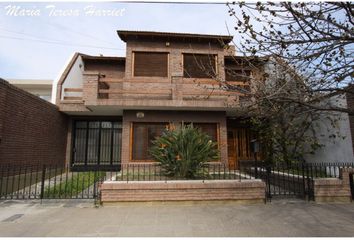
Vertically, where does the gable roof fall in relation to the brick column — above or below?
above

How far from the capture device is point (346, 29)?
150 inches

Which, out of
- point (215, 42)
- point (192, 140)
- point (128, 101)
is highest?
point (215, 42)

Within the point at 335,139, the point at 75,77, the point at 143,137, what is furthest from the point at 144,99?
the point at 335,139

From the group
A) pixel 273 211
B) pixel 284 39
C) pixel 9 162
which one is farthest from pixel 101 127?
pixel 284 39

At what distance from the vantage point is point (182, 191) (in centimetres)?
628

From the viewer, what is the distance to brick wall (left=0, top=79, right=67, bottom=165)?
7.78 m

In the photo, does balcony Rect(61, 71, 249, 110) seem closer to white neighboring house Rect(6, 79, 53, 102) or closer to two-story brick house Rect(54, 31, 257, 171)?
two-story brick house Rect(54, 31, 257, 171)

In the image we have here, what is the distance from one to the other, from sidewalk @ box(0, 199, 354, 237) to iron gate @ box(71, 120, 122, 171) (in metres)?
6.23

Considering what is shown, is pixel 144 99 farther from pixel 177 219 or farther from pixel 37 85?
pixel 37 85

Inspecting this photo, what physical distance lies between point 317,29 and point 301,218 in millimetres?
3943

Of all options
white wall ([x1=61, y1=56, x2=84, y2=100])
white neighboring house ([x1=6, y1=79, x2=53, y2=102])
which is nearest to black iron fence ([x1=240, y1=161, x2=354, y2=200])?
white wall ([x1=61, y1=56, x2=84, y2=100])

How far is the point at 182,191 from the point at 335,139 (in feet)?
22.4

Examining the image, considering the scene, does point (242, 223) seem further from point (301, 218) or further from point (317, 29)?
point (317, 29)

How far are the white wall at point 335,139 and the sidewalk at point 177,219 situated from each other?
3125 mm
